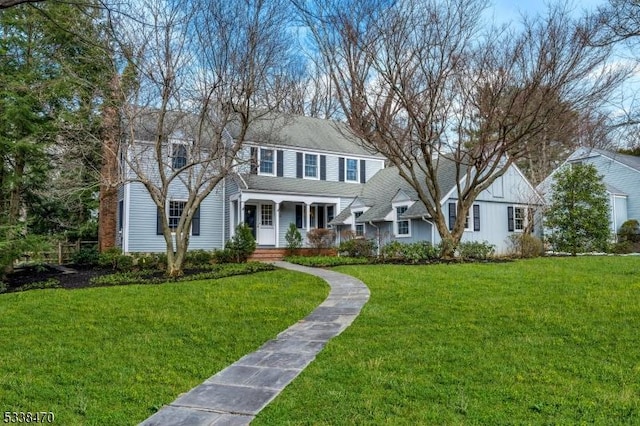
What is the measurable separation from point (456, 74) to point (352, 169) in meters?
10.0

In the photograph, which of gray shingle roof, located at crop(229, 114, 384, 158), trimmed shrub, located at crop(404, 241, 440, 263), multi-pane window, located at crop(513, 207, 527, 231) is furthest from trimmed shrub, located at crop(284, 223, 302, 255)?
multi-pane window, located at crop(513, 207, 527, 231)

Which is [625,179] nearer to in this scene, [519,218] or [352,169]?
[519,218]

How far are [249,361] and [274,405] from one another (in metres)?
1.28

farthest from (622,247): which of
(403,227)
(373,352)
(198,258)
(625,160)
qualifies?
(373,352)

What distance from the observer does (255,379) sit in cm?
446

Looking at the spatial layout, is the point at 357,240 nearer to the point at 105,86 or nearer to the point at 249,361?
the point at 105,86

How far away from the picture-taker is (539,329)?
5.74m

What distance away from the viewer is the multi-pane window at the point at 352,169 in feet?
77.6

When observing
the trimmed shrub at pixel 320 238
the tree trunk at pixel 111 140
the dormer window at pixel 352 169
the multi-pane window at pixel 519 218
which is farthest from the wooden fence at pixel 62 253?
the multi-pane window at pixel 519 218

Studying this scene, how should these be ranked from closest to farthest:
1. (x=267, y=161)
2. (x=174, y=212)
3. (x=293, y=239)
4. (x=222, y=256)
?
1. (x=222, y=256)
2. (x=174, y=212)
3. (x=293, y=239)
4. (x=267, y=161)

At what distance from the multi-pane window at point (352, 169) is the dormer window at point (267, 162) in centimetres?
431

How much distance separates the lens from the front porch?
19.9 metres

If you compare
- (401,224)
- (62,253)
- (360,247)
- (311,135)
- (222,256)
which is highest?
(311,135)

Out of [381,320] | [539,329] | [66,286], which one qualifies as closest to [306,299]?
[381,320]
